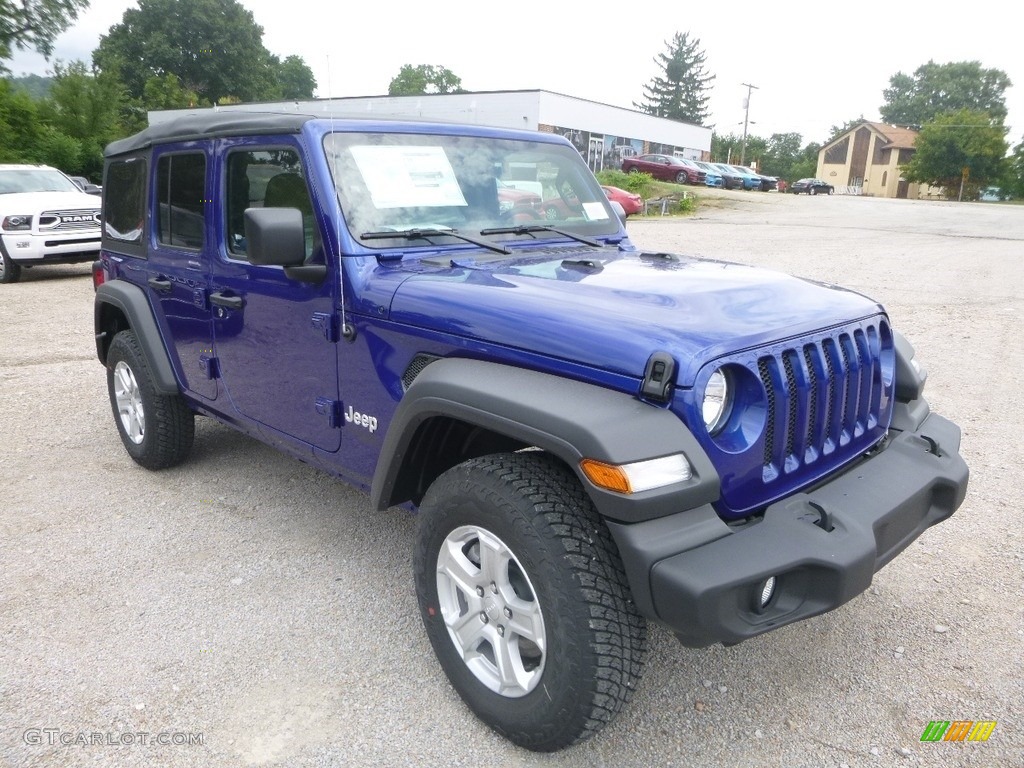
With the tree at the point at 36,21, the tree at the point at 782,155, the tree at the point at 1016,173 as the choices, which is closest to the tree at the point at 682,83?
the tree at the point at 782,155

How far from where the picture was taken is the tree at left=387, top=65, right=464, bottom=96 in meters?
87.6

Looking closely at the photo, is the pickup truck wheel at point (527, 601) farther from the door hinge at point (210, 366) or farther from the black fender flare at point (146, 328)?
the black fender flare at point (146, 328)

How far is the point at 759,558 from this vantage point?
2.06 m

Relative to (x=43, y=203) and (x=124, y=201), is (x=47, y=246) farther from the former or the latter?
(x=124, y=201)

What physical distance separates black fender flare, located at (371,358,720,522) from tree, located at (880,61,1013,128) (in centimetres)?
9615

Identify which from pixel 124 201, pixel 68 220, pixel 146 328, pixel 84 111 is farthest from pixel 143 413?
pixel 84 111

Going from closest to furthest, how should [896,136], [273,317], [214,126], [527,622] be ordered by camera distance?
1. [527,622]
2. [273,317]
3. [214,126]
4. [896,136]

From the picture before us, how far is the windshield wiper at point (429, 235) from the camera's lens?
10.1ft

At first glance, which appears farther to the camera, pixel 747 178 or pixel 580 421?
pixel 747 178

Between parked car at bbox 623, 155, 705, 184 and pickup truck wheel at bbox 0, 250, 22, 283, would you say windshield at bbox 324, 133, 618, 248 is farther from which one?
parked car at bbox 623, 155, 705, 184

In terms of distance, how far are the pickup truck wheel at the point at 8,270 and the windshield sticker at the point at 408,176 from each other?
1141cm

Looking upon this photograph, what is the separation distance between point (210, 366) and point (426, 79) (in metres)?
92.8

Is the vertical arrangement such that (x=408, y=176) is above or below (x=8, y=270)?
above

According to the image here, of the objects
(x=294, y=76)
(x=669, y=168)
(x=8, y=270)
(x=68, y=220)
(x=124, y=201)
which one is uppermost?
(x=294, y=76)
